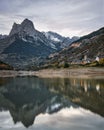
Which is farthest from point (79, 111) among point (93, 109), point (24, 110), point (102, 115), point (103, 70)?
point (103, 70)

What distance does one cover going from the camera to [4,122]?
36.0 m

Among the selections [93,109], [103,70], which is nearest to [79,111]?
[93,109]

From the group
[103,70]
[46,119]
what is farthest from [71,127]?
[103,70]

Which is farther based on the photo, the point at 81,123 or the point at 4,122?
the point at 4,122

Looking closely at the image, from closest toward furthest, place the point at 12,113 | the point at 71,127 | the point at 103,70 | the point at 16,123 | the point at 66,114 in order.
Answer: the point at 71,127, the point at 16,123, the point at 66,114, the point at 12,113, the point at 103,70

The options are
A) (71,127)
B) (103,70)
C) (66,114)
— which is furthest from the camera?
(103,70)

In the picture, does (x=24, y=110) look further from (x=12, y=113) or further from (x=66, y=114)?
(x=66, y=114)

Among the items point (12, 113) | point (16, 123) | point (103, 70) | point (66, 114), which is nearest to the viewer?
point (16, 123)

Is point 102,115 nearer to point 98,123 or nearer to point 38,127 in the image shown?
point 98,123

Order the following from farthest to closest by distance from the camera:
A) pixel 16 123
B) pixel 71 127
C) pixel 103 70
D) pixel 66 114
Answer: pixel 103 70
pixel 66 114
pixel 16 123
pixel 71 127

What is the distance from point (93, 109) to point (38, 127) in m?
14.0

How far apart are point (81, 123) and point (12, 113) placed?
14517mm

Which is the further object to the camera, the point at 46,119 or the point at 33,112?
the point at 33,112

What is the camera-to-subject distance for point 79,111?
4291 centimetres
